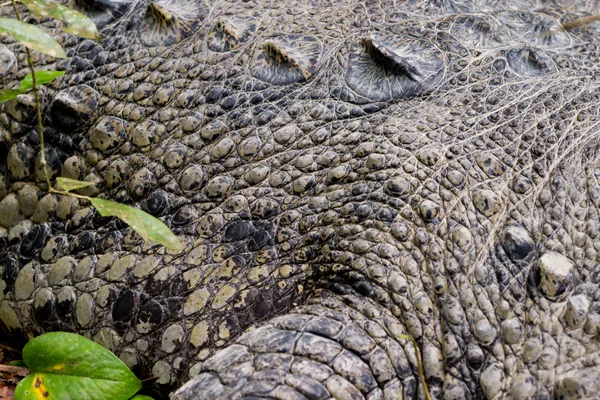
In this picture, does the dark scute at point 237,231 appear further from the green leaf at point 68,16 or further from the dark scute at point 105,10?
the dark scute at point 105,10

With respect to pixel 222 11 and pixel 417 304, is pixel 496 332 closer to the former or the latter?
pixel 417 304

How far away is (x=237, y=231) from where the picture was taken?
2.50 m

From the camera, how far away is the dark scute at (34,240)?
2711mm

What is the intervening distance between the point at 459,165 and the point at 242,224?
28.3 inches

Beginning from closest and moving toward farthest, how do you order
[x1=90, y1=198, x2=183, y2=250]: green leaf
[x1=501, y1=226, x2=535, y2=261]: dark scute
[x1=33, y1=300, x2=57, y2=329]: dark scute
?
[x1=90, y1=198, x2=183, y2=250]: green leaf < [x1=501, y1=226, x2=535, y2=261]: dark scute < [x1=33, y1=300, x2=57, y2=329]: dark scute

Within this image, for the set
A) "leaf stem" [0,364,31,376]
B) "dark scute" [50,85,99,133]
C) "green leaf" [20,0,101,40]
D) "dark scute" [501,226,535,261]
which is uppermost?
"green leaf" [20,0,101,40]

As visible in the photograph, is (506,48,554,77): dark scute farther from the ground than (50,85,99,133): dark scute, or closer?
farther from the ground

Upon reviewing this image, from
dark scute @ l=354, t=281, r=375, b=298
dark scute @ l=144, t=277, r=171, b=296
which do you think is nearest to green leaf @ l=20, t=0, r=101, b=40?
dark scute @ l=144, t=277, r=171, b=296

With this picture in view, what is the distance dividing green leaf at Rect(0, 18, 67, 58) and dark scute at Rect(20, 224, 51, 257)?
2.54 ft

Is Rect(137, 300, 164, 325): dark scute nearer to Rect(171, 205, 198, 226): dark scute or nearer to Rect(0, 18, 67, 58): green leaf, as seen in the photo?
Rect(171, 205, 198, 226): dark scute

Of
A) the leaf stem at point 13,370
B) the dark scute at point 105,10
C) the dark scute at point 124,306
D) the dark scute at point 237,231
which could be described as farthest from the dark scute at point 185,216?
the dark scute at point 105,10

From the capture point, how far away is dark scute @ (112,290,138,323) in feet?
Result: 8.16

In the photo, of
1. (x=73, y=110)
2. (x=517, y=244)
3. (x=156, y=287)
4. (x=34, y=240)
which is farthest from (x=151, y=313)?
(x=517, y=244)

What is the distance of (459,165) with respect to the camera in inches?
94.9
